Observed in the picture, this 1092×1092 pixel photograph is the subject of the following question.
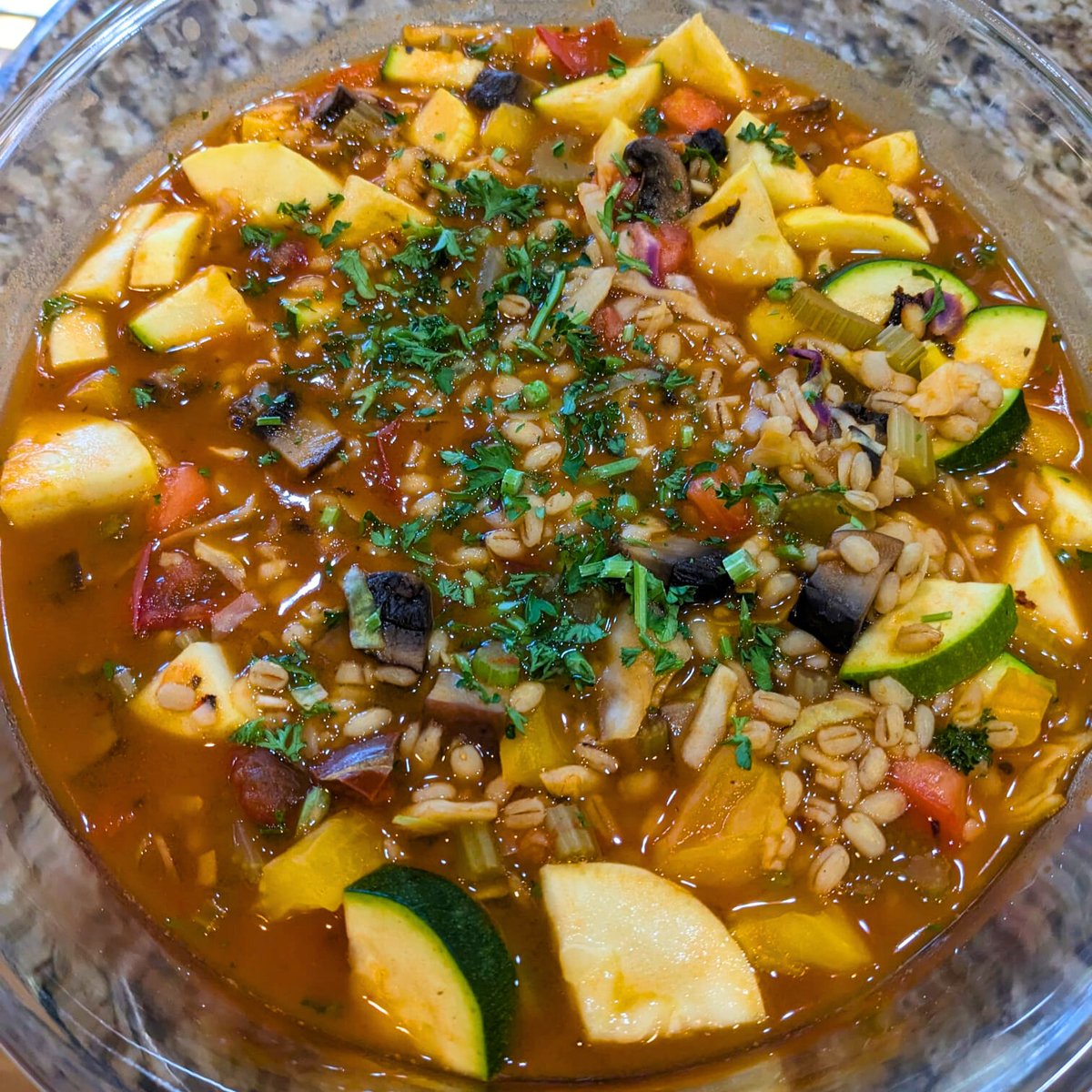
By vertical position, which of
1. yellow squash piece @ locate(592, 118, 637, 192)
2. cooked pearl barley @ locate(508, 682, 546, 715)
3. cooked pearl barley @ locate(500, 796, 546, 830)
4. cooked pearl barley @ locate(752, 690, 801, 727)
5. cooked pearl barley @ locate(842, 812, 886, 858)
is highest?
yellow squash piece @ locate(592, 118, 637, 192)

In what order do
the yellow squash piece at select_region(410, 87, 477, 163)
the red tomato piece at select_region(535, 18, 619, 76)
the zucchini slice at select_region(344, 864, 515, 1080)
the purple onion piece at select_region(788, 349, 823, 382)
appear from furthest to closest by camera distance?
the red tomato piece at select_region(535, 18, 619, 76) → the yellow squash piece at select_region(410, 87, 477, 163) → the purple onion piece at select_region(788, 349, 823, 382) → the zucchini slice at select_region(344, 864, 515, 1080)

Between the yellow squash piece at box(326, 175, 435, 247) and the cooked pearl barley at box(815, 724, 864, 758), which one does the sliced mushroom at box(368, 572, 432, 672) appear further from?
the yellow squash piece at box(326, 175, 435, 247)

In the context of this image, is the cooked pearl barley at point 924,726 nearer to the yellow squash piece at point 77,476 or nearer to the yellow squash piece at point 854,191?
the yellow squash piece at point 854,191

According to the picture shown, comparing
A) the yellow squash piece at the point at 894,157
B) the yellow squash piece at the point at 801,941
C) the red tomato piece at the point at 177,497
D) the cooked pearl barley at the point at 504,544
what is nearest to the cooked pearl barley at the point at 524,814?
the yellow squash piece at the point at 801,941

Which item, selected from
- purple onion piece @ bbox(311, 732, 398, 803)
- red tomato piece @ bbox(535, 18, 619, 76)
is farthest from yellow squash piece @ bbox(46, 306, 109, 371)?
red tomato piece @ bbox(535, 18, 619, 76)

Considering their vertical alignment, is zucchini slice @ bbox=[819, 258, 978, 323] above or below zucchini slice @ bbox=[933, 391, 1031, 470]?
above

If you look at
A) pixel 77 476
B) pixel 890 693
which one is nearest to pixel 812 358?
pixel 890 693

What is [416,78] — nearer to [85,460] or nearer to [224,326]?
[224,326]
